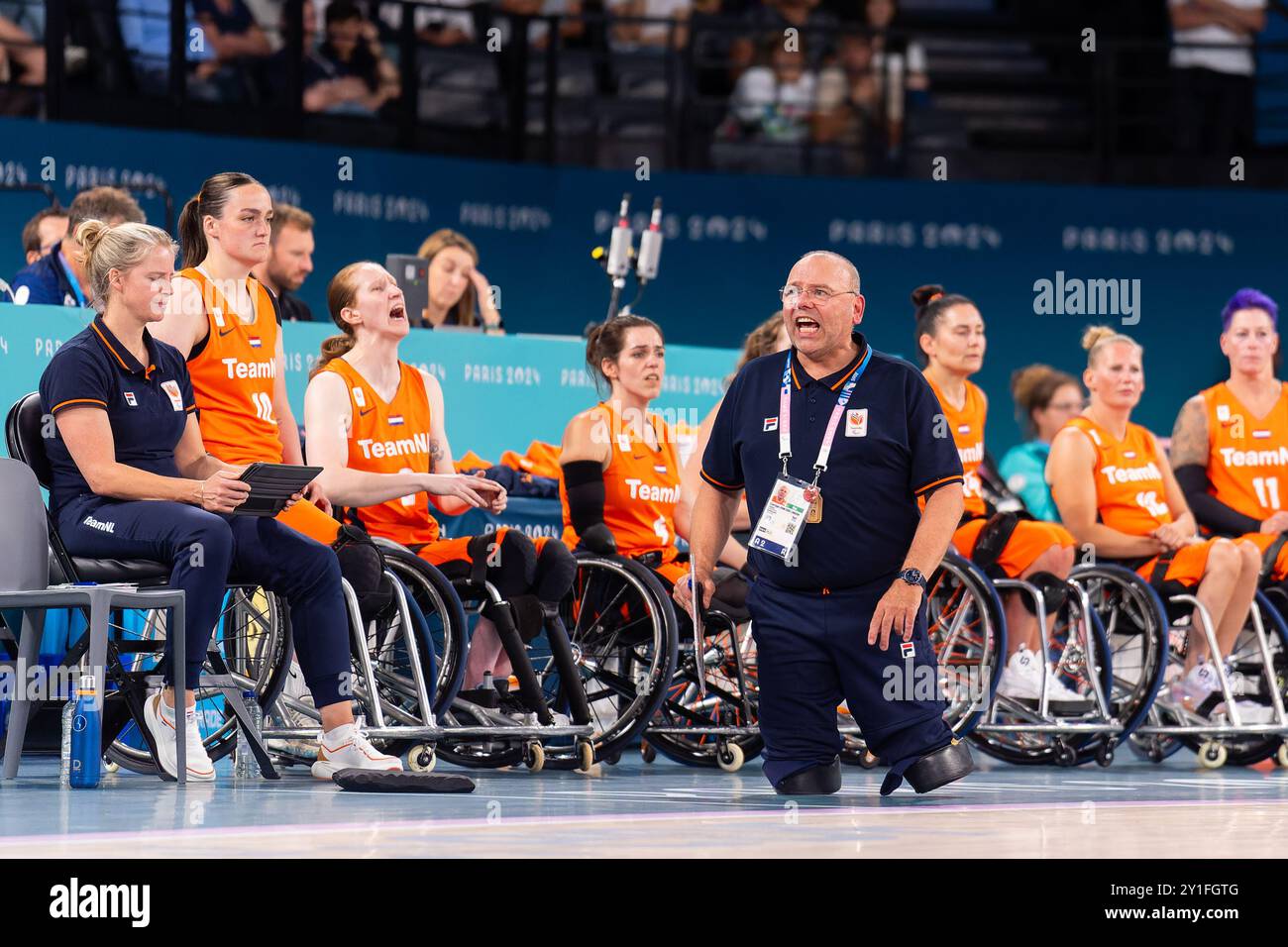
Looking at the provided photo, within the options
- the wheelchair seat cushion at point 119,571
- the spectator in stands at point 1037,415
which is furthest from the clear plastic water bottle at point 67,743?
the spectator in stands at point 1037,415

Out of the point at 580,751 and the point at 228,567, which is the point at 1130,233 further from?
the point at 228,567

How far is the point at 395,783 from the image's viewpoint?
16.6 feet

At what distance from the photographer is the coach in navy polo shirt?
518 cm

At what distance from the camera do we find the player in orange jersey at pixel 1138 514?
712cm

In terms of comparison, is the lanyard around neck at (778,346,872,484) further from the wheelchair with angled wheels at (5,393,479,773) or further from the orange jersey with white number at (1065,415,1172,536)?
the orange jersey with white number at (1065,415,1172,536)

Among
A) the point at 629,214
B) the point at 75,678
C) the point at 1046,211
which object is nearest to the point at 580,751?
the point at 75,678

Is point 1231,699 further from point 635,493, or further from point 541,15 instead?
point 541,15

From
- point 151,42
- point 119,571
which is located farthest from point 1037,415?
point 119,571

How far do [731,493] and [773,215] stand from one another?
5.93m

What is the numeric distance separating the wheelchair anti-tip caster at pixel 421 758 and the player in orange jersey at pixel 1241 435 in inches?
127

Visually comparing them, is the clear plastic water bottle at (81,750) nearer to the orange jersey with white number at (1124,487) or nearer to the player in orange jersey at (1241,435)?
the orange jersey with white number at (1124,487)

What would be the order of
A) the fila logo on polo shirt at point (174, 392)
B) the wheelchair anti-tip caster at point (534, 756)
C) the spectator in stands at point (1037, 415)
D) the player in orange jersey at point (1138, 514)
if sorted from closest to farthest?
the fila logo on polo shirt at point (174, 392)
the wheelchair anti-tip caster at point (534, 756)
the player in orange jersey at point (1138, 514)
the spectator in stands at point (1037, 415)
